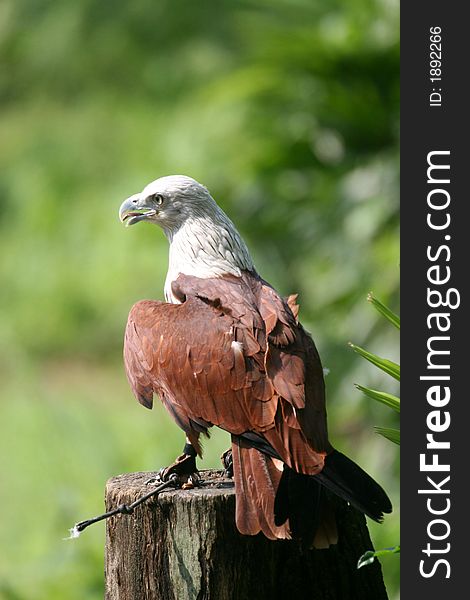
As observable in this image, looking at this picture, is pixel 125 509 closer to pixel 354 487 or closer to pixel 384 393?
pixel 354 487

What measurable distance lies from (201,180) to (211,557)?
4.93 metres

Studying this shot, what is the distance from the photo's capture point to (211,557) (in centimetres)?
233

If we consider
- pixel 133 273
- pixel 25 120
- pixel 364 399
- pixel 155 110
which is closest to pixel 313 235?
pixel 364 399

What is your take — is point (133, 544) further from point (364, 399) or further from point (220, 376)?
point (364, 399)

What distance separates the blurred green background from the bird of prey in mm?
2120

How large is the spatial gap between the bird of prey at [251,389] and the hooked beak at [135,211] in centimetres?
21

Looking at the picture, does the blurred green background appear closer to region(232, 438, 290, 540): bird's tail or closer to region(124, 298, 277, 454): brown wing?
region(124, 298, 277, 454): brown wing

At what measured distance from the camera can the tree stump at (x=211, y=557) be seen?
7.66ft

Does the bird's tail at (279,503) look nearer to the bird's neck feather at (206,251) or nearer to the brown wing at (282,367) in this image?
the brown wing at (282,367)

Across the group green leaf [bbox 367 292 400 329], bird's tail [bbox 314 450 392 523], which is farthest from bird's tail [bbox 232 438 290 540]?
green leaf [bbox 367 292 400 329]

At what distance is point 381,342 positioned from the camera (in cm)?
621

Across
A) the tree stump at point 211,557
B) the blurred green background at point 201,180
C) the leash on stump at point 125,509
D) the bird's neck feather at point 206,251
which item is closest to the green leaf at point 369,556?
the tree stump at point 211,557

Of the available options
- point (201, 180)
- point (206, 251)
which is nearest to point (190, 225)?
point (206, 251)

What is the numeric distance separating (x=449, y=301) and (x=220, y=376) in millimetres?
577
